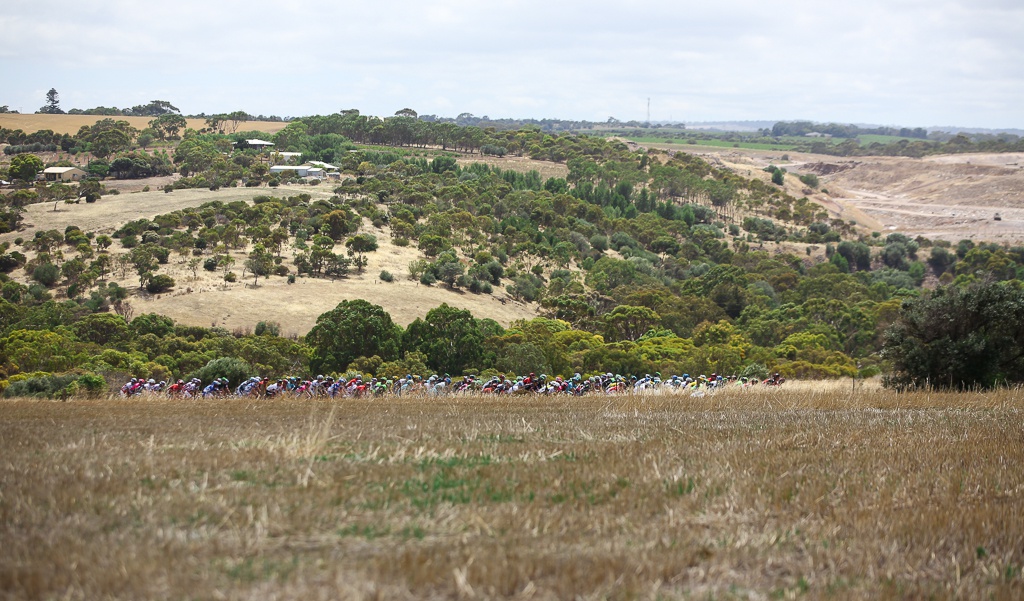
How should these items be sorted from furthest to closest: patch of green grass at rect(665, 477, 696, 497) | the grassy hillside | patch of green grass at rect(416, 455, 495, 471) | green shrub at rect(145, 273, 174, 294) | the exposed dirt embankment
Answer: the exposed dirt embankment, green shrub at rect(145, 273, 174, 294), the grassy hillside, patch of green grass at rect(416, 455, 495, 471), patch of green grass at rect(665, 477, 696, 497)

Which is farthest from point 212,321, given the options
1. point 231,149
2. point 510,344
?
point 231,149

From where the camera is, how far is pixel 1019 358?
859 inches

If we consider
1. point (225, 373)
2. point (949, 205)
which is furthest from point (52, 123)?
point (949, 205)

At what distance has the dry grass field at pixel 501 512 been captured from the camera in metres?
5.31

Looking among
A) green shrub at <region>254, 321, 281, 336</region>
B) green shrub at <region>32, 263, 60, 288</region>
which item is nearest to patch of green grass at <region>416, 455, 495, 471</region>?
green shrub at <region>254, 321, 281, 336</region>

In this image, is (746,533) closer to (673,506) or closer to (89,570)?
(673,506)

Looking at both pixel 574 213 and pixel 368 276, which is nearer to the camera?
pixel 368 276

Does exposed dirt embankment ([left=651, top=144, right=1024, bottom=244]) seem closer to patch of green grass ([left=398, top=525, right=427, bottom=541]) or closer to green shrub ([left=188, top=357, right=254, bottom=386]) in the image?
green shrub ([left=188, top=357, right=254, bottom=386])

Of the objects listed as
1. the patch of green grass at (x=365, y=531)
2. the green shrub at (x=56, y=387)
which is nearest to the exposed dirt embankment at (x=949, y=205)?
the green shrub at (x=56, y=387)

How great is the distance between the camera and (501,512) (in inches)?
263

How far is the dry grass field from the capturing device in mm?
5312

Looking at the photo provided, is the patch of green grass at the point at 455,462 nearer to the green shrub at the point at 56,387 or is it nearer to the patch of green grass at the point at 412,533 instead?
the patch of green grass at the point at 412,533

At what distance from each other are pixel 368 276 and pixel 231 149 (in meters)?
88.2

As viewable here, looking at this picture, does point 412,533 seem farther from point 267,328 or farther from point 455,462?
point 267,328
